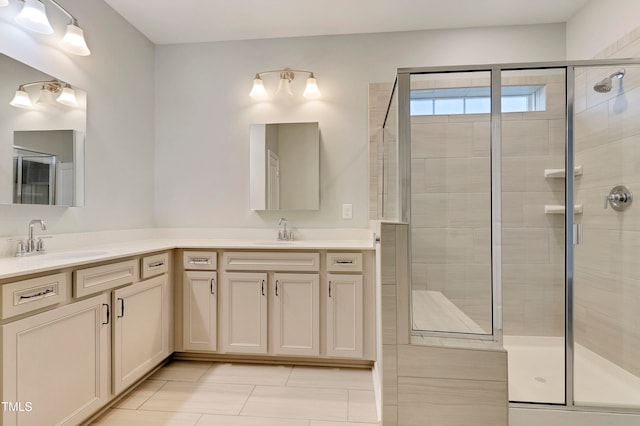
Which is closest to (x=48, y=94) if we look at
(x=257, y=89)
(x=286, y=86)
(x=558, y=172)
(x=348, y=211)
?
(x=257, y=89)

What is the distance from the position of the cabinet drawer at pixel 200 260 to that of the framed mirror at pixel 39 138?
0.78 metres

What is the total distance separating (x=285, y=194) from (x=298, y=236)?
0.39m

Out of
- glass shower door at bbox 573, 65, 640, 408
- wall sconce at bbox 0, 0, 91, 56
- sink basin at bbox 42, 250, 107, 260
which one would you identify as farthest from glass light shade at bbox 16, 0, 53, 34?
glass shower door at bbox 573, 65, 640, 408

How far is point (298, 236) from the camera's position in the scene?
2887mm

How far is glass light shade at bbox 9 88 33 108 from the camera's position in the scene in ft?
5.83

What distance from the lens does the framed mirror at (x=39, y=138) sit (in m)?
1.74

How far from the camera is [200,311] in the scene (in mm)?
2412

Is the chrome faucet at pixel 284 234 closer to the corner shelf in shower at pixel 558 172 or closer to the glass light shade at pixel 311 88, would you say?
the glass light shade at pixel 311 88

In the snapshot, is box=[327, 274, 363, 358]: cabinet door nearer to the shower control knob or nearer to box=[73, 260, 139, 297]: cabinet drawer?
box=[73, 260, 139, 297]: cabinet drawer

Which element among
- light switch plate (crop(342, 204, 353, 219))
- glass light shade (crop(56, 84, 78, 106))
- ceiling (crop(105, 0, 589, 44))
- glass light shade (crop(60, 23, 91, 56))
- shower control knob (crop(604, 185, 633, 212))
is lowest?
light switch plate (crop(342, 204, 353, 219))

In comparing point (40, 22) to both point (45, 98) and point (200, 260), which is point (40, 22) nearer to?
point (45, 98)

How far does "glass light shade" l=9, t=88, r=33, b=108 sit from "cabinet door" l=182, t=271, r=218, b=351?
1.39 m

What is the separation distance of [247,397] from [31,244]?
152 centimetres

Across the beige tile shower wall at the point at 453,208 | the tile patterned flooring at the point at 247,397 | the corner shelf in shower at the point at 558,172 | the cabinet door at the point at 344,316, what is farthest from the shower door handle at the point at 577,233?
the tile patterned flooring at the point at 247,397
